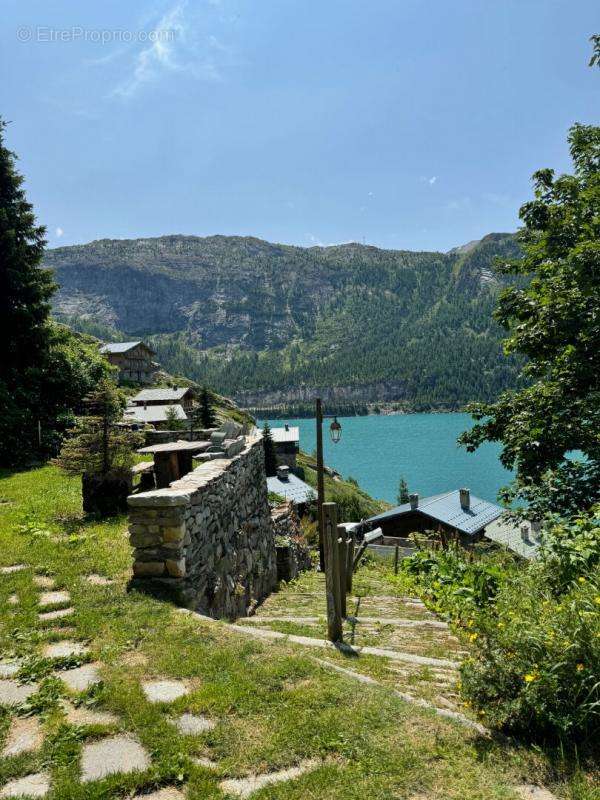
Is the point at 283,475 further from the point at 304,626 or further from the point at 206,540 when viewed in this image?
the point at 304,626

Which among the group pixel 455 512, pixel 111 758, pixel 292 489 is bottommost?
pixel 455 512

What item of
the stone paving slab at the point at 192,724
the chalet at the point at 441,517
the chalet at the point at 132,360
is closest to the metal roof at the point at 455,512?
the chalet at the point at 441,517

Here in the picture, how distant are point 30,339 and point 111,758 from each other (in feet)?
61.6

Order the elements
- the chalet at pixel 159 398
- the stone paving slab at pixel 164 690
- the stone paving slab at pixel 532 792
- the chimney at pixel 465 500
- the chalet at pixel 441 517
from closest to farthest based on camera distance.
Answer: the stone paving slab at pixel 532 792 < the stone paving slab at pixel 164 690 < the chalet at pixel 441 517 < the chimney at pixel 465 500 < the chalet at pixel 159 398

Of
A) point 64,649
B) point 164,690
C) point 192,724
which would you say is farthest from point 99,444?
point 192,724

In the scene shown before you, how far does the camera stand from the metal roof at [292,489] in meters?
36.0

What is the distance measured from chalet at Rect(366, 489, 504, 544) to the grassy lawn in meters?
29.3

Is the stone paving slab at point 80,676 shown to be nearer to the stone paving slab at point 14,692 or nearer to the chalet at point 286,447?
the stone paving slab at point 14,692

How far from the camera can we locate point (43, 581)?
20.3 ft

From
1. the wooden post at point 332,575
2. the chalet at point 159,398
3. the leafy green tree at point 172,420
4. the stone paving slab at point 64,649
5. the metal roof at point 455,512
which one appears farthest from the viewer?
the chalet at point 159,398

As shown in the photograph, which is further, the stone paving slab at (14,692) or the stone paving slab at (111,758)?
the stone paving slab at (14,692)

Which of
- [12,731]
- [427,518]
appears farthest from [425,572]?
[427,518]

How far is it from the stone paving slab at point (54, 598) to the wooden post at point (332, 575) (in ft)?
10.2

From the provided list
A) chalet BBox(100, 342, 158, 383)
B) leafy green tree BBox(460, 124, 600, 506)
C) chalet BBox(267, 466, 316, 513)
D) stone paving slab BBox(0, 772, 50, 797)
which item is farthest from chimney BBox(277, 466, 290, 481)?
chalet BBox(100, 342, 158, 383)
